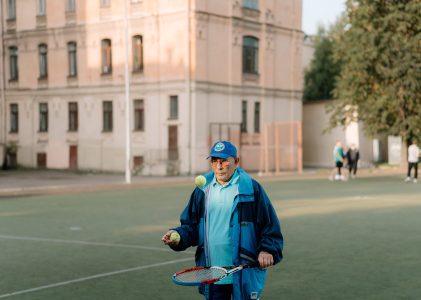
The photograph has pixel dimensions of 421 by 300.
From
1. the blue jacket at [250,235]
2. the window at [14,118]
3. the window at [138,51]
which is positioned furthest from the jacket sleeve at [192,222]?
the window at [14,118]

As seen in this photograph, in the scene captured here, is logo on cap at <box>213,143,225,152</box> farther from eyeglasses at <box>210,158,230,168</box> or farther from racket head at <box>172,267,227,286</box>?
racket head at <box>172,267,227,286</box>

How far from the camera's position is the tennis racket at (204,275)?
4.83 m

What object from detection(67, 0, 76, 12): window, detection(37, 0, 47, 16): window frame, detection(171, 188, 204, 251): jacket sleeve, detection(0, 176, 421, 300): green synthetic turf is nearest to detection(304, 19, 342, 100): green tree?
detection(67, 0, 76, 12): window

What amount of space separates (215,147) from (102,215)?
13.6 m

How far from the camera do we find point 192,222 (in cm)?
568

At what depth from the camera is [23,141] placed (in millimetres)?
47656

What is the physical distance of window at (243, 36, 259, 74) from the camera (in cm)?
4322

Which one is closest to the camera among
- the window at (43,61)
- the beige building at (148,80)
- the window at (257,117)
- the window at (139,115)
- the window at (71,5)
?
the beige building at (148,80)

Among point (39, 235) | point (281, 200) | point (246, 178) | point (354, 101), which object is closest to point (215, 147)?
point (246, 178)

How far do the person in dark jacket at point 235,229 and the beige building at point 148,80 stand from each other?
33.9 metres

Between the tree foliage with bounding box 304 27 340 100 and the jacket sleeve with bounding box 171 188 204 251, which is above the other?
the tree foliage with bounding box 304 27 340 100

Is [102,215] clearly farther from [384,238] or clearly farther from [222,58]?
[222,58]

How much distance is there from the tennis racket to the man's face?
2.20ft

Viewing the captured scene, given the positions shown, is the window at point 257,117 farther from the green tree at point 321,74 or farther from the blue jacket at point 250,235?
the blue jacket at point 250,235
